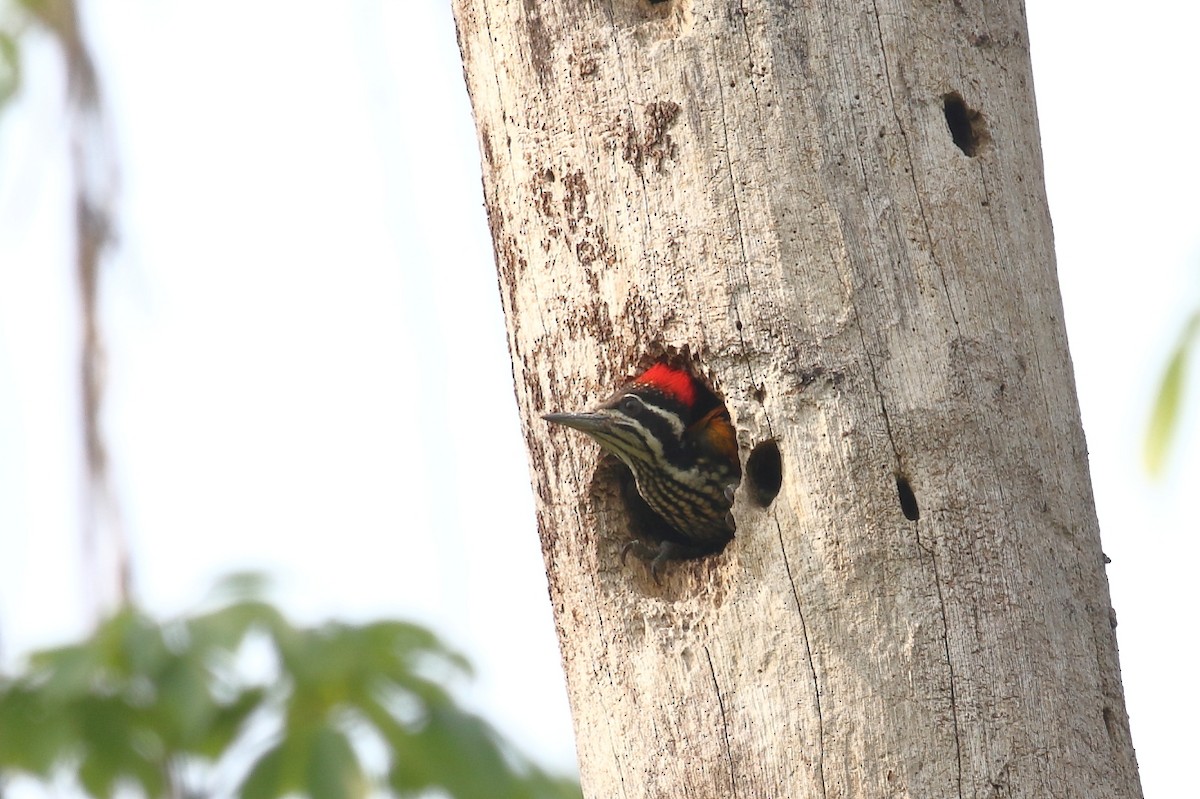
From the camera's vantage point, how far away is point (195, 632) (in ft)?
16.1

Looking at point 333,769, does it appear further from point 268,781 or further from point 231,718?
point 231,718

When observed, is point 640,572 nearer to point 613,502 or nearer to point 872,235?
point 613,502

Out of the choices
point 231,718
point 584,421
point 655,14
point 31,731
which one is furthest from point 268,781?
point 655,14

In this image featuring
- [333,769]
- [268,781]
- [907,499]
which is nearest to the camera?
[907,499]

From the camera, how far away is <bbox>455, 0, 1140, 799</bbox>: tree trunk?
3.03 metres

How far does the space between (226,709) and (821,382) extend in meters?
2.74

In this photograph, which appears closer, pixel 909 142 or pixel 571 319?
pixel 909 142

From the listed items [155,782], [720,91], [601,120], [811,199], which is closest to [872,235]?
[811,199]

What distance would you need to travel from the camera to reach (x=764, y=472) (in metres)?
3.32

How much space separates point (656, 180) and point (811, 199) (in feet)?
1.21

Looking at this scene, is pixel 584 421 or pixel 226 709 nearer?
pixel 584 421

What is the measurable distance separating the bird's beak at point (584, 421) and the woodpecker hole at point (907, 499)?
667mm

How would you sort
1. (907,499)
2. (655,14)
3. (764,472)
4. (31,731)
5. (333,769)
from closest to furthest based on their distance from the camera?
1. (907,499)
2. (764,472)
3. (655,14)
4. (333,769)
5. (31,731)

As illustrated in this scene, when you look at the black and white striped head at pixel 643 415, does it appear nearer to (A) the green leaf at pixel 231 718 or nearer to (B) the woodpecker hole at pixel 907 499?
(B) the woodpecker hole at pixel 907 499
